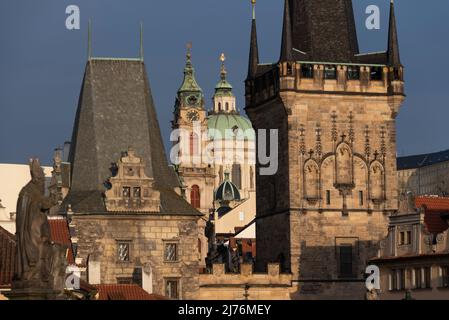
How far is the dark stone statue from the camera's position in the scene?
21.2 meters

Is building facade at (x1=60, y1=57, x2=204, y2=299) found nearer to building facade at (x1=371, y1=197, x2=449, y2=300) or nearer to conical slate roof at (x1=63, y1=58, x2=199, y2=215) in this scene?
conical slate roof at (x1=63, y1=58, x2=199, y2=215)

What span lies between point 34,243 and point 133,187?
47349mm

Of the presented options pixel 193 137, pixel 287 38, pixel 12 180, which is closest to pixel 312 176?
pixel 287 38

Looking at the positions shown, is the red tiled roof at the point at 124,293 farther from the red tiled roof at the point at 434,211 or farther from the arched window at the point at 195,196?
the arched window at the point at 195,196

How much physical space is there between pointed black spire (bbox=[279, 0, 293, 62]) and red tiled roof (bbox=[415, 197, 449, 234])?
16.5 metres

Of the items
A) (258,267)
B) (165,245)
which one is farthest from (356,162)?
(165,245)

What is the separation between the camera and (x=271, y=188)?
78250mm

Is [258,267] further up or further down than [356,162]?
further down

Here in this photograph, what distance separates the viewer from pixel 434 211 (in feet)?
193

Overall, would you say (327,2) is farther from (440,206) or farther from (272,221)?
(440,206)

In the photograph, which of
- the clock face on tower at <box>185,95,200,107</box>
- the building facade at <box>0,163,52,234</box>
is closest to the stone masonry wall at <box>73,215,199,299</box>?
the building facade at <box>0,163,52,234</box>
